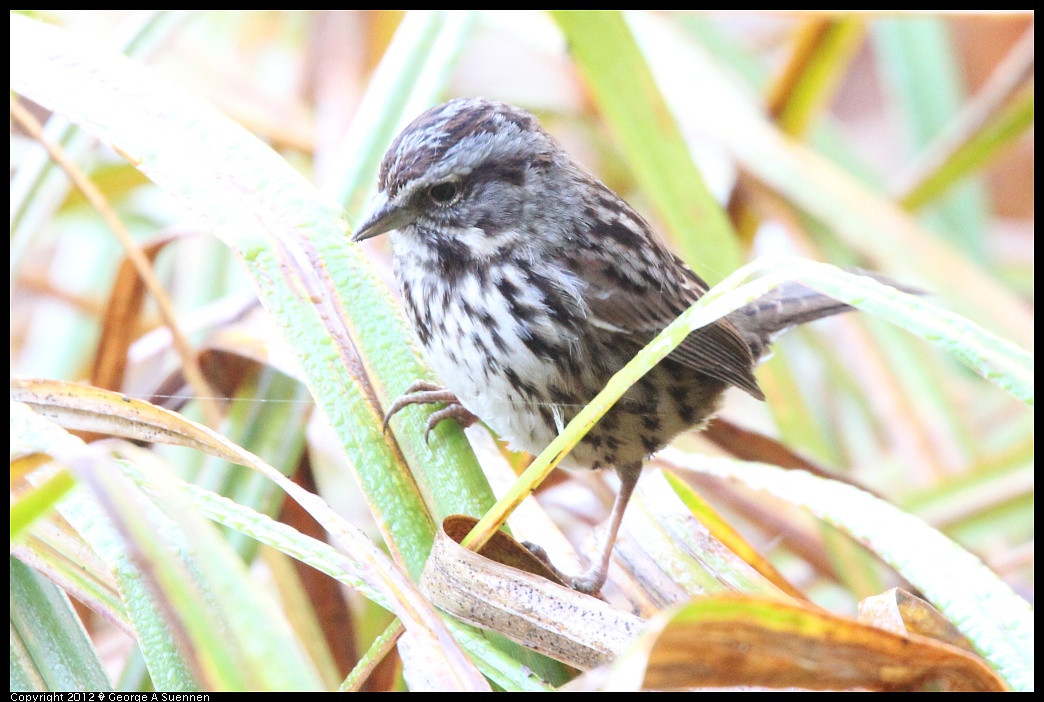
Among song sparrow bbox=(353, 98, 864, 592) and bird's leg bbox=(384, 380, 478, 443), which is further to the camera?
song sparrow bbox=(353, 98, 864, 592)

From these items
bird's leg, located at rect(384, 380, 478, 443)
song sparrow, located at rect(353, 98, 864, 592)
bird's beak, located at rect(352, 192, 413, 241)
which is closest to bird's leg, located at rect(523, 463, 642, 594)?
song sparrow, located at rect(353, 98, 864, 592)

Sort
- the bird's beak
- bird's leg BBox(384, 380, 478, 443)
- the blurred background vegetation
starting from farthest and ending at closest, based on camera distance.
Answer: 1. the bird's beak
2. bird's leg BBox(384, 380, 478, 443)
3. the blurred background vegetation

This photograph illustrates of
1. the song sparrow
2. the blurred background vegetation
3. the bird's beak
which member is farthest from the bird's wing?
the bird's beak

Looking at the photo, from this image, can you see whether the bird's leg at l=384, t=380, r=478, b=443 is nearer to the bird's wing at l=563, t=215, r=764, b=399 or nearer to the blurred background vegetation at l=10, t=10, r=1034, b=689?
the blurred background vegetation at l=10, t=10, r=1034, b=689

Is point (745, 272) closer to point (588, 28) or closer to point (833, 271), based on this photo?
point (833, 271)

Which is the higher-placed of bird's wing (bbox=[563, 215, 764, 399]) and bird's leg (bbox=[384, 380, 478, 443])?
bird's wing (bbox=[563, 215, 764, 399])

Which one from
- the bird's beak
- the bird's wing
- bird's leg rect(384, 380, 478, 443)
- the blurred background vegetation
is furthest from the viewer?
→ the bird's wing

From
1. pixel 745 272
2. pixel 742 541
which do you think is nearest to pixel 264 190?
pixel 745 272

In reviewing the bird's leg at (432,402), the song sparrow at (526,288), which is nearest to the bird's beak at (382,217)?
the song sparrow at (526,288)
